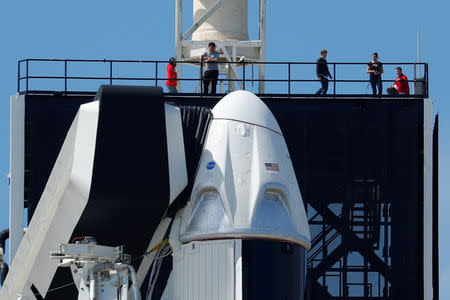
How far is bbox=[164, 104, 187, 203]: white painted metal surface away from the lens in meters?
34.0

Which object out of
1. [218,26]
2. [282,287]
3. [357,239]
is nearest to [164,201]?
[282,287]

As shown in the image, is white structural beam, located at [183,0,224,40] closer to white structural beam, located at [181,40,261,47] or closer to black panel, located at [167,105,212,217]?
white structural beam, located at [181,40,261,47]

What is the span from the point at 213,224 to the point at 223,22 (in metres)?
19.9

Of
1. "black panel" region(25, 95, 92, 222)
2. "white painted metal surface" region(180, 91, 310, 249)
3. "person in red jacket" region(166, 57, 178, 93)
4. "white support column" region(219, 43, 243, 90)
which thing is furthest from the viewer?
"white support column" region(219, 43, 243, 90)

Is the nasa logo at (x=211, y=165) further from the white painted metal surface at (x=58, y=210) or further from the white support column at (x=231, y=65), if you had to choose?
the white support column at (x=231, y=65)

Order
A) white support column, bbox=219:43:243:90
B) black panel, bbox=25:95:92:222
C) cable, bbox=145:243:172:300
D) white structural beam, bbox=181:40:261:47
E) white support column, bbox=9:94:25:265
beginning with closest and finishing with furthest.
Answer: cable, bbox=145:243:172:300 < white support column, bbox=9:94:25:265 < black panel, bbox=25:95:92:222 < white support column, bbox=219:43:243:90 < white structural beam, bbox=181:40:261:47

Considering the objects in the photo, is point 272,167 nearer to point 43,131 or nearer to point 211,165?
point 211,165

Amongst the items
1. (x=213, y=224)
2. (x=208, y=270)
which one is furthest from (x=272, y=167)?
(x=208, y=270)

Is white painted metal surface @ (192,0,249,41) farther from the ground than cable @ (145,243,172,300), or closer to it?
farther from the ground

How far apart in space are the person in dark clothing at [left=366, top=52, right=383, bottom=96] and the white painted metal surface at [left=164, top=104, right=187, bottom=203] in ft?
48.5

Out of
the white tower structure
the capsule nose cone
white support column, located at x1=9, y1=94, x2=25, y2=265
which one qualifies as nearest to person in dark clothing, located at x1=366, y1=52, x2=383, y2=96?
the white tower structure

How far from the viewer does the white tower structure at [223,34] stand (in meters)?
51.8

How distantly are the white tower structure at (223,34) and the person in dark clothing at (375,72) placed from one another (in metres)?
3.91

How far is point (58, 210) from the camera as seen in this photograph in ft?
114
